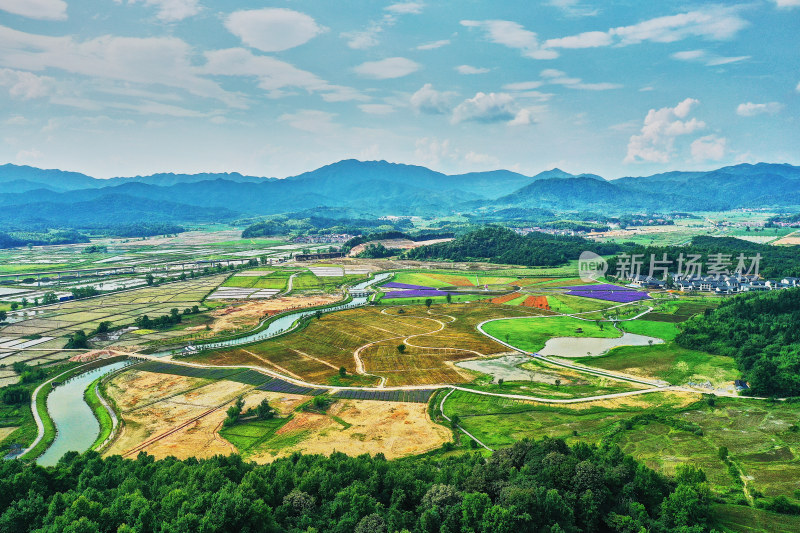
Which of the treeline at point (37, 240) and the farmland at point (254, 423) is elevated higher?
the treeline at point (37, 240)

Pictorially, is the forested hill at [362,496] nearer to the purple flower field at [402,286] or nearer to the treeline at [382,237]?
the purple flower field at [402,286]

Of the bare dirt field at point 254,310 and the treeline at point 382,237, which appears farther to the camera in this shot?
the treeline at point 382,237

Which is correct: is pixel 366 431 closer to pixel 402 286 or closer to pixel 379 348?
pixel 379 348

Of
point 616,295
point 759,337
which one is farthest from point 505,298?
point 759,337

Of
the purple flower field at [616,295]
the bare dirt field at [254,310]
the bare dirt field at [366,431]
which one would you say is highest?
the purple flower field at [616,295]

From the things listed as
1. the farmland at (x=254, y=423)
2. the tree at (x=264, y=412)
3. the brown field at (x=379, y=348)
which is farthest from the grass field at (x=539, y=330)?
the tree at (x=264, y=412)

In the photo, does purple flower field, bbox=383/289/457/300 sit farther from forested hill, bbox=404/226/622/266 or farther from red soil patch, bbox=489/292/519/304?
forested hill, bbox=404/226/622/266
